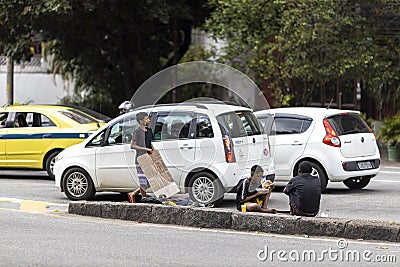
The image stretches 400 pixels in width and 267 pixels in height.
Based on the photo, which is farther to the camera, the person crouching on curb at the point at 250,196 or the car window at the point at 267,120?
the car window at the point at 267,120

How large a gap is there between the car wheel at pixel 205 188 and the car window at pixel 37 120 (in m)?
5.65

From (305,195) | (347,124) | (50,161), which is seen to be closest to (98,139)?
(50,161)

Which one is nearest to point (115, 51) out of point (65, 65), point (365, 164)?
point (65, 65)

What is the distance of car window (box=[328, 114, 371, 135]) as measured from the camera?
53.5 feet

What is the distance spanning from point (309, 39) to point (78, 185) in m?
12.7

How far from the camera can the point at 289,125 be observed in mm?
16578

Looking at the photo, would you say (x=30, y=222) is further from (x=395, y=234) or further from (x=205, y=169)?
(x=395, y=234)

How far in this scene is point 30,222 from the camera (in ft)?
41.5

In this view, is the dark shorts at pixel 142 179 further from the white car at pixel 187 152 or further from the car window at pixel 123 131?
the car window at pixel 123 131

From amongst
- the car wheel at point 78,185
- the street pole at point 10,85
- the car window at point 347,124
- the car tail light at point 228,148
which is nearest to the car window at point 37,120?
the car wheel at point 78,185

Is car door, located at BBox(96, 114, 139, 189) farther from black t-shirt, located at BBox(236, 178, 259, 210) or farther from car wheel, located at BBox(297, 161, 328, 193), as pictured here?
car wheel, located at BBox(297, 161, 328, 193)

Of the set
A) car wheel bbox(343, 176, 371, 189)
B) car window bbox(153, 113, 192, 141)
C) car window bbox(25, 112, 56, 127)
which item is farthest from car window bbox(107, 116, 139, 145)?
car wheel bbox(343, 176, 371, 189)

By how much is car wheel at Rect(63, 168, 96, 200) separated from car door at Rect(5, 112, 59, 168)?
130 inches

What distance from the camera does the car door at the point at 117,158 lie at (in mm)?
14703
